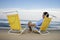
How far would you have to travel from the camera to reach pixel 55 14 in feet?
21.0

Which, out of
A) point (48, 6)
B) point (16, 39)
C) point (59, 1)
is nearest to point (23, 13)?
point (48, 6)

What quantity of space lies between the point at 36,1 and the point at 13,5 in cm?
79

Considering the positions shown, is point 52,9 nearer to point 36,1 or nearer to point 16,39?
point 36,1

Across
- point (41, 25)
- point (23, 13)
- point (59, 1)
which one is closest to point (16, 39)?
point (41, 25)

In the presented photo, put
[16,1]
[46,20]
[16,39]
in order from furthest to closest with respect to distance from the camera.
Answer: [16,1] → [46,20] → [16,39]

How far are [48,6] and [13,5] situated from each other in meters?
1.18

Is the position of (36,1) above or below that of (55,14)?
above

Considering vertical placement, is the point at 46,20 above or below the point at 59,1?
below

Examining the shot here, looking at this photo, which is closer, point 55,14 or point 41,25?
point 41,25

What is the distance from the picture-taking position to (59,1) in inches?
249

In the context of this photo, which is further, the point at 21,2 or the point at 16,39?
the point at 21,2

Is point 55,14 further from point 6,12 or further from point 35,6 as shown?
point 6,12

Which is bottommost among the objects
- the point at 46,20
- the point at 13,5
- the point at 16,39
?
the point at 16,39

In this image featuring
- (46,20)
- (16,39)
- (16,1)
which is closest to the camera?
(16,39)
